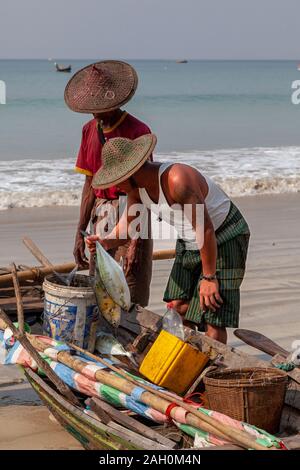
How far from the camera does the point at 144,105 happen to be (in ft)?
107

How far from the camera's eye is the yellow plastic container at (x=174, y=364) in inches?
148

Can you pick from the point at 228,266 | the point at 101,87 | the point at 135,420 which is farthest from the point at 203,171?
the point at 135,420

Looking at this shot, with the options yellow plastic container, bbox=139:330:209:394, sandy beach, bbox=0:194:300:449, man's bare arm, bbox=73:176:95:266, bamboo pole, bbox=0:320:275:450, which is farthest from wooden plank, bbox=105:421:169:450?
man's bare arm, bbox=73:176:95:266

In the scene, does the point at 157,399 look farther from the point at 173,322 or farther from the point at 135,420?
the point at 173,322

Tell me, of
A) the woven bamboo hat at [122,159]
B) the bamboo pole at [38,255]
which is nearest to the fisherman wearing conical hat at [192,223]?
the woven bamboo hat at [122,159]

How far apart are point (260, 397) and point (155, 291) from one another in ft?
11.6

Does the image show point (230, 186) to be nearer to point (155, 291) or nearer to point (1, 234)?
point (1, 234)

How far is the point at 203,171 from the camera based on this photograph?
13.8 meters

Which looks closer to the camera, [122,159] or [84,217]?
[122,159]

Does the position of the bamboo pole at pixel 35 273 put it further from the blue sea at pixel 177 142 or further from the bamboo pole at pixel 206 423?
the blue sea at pixel 177 142

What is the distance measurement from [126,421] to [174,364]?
0.44m

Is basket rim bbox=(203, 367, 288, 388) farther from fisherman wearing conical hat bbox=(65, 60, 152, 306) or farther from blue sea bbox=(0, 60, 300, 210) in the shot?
blue sea bbox=(0, 60, 300, 210)
